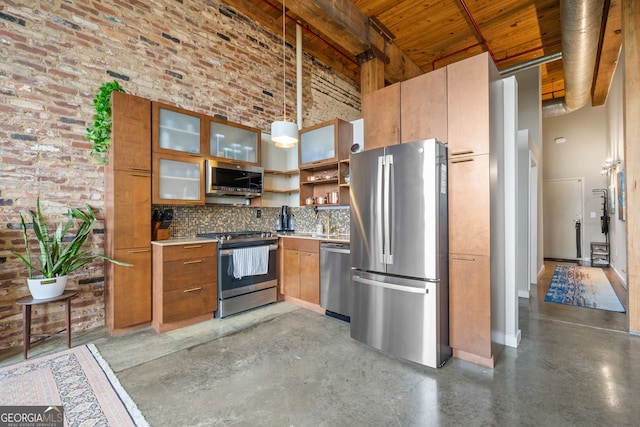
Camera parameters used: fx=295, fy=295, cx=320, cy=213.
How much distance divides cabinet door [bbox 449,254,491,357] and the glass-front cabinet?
2.92 m

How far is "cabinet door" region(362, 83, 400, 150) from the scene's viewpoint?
297 centimetres

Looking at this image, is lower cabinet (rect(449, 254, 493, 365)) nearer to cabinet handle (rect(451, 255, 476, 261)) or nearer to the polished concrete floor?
cabinet handle (rect(451, 255, 476, 261))

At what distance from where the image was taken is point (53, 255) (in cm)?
277

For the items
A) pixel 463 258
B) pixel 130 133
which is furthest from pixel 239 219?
pixel 463 258

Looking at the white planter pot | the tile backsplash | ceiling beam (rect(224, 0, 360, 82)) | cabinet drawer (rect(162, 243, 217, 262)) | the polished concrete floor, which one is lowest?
the polished concrete floor

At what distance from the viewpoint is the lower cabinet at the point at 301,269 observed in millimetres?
3754

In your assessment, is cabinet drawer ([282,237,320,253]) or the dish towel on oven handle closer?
the dish towel on oven handle

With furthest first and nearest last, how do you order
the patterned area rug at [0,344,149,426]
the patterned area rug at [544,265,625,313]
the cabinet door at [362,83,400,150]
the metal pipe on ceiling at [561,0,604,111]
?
1. the patterned area rug at [544,265,625,313]
2. the metal pipe on ceiling at [561,0,604,111]
3. the cabinet door at [362,83,400,150]
4. the patterned area rug at [0,344,149,426]

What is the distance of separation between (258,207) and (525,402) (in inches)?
148

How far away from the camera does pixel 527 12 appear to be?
4.11 m

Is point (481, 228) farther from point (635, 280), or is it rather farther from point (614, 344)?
point (635, 280)

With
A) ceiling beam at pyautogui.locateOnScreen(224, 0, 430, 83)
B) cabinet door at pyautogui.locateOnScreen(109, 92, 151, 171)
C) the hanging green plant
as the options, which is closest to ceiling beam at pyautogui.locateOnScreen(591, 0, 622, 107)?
ceiling beam at pyautogui.locateOnScreen(224, 0, 430, 83)

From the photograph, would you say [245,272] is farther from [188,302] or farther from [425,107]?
[425,107]

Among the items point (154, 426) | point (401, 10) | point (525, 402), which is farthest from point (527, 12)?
point (154, 426)
